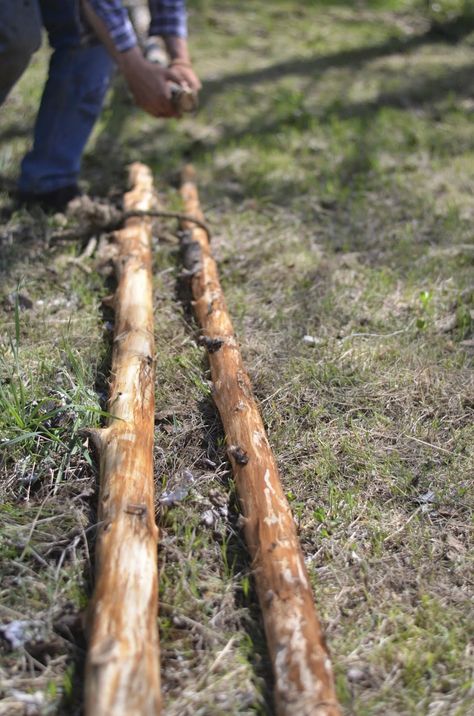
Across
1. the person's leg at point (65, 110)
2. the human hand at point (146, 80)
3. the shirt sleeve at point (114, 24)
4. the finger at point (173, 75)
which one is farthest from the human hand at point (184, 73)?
the person's leg at point (65, 110)

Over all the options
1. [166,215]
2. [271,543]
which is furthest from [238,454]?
[166,215]

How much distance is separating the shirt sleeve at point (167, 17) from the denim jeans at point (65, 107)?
1.04 ft

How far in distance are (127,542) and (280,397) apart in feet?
3.19

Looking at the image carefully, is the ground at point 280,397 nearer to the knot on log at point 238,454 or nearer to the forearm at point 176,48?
the knot on log at point 238,454

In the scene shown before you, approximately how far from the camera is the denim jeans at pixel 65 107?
143 inches

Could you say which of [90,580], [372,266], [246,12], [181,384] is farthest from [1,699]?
[246,12]

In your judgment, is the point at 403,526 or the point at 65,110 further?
the point at 65,110

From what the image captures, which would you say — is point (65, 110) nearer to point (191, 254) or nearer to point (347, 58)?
point (191, 254)

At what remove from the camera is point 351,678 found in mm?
1804

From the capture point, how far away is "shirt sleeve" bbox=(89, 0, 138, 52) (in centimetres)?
330

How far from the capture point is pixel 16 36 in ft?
10.3

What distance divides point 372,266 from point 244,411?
4.73 ft

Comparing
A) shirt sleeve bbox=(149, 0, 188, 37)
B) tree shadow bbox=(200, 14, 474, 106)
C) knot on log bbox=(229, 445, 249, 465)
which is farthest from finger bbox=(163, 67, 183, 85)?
knot on log bbox=(229, 445, 249, 465)

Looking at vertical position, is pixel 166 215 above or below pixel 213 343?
above
